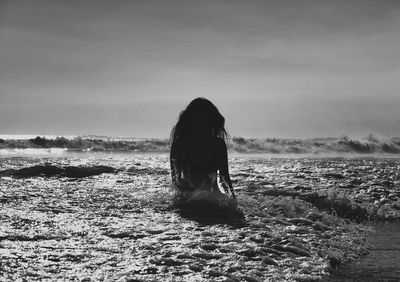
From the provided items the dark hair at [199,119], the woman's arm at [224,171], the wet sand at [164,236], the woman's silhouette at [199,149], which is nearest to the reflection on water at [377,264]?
the wet sand at [164,236]

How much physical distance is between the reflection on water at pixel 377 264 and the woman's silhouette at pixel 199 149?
89.3 inches

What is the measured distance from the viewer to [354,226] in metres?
5.25

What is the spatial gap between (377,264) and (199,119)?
3.40 meters

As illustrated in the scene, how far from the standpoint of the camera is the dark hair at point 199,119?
633cm

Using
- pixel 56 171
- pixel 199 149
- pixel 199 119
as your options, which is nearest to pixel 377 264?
pixel 199 149

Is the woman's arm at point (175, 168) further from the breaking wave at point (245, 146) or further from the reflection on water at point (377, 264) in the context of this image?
the breaking wave at point (245, 146)

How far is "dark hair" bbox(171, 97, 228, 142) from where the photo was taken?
20.8ft

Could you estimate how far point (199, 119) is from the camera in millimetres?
6332

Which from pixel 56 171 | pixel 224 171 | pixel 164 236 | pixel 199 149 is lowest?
pixel 164 236

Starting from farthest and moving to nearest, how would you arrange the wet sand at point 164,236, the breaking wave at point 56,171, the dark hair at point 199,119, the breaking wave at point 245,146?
the breaking wave at point 245,146
the breaking wave at point 56,171
the dark hair at point 199,119
the wet sand at point 164,236

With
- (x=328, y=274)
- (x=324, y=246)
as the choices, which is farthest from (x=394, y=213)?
(x=328, y=274)

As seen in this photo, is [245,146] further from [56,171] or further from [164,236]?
[164,236]

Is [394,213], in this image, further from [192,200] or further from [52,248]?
[52,248]

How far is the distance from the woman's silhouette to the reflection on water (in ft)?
7.44
